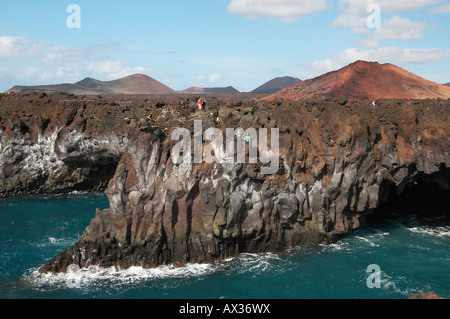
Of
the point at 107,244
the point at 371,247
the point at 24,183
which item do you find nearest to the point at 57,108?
the point at 24,183

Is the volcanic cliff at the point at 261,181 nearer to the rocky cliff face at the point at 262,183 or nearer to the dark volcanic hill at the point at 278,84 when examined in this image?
the rocky cliff face at the point at 262,183

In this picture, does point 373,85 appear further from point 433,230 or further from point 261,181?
point 261,181

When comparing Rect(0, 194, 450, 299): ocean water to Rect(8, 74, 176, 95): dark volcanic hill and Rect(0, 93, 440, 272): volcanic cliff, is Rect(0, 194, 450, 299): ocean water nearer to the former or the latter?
Rect(0, 93, 440, 272): volcanic cliff

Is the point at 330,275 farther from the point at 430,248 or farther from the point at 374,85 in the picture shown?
the point at 374,85

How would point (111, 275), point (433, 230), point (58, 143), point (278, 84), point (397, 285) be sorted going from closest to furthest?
point (397, 285) < point (111, 275) < point (433, 230) < point (58, 143) < point (278, 84)

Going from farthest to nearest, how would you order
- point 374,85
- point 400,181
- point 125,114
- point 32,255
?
1. point 374,85
2. point 125,114
3. point 400,181
4. point 32,255

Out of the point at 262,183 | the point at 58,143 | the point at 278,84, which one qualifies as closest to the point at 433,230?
the point at 262,183

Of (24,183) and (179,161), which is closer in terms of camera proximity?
(179,161)
